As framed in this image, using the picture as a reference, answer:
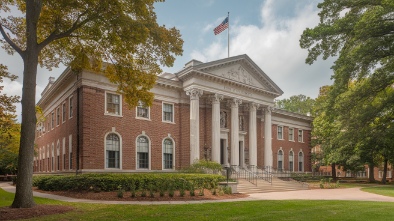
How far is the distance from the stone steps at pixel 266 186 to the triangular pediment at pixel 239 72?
341 inches

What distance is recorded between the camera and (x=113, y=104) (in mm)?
24375

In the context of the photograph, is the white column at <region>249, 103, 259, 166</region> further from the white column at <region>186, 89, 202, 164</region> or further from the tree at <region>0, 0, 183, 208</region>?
the tree at <region>0, 0, 183, 208</region>

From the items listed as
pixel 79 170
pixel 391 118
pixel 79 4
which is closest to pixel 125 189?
pixel 79 170

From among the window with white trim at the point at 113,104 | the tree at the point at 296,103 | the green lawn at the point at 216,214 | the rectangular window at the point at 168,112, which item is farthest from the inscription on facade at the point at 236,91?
the tree at the point at 296,103

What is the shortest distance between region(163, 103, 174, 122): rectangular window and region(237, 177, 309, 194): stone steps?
7.46 m

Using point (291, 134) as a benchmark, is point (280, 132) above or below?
above

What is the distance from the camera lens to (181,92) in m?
28.0

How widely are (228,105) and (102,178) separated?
15.4 meters

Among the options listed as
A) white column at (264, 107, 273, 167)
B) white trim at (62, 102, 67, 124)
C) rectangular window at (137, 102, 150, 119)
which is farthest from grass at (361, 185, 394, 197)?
white trim at (62, 102, 67, 124)

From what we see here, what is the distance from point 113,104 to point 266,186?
42.5ft

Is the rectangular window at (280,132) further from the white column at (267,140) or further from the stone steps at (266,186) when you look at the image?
the stone steps at (266,186)

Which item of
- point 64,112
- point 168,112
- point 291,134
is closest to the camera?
point 64,112

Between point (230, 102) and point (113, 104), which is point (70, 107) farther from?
point (230, 102)

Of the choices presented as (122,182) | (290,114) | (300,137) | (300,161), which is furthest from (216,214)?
(300,137)
